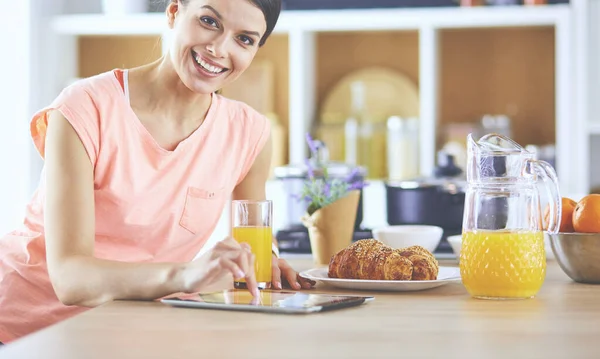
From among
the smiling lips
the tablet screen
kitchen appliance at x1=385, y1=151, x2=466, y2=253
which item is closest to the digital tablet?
the tablet screen

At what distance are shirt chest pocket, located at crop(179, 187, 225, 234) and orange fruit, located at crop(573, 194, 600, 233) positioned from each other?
0.74 m

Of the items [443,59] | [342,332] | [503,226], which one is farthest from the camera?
[443,59]

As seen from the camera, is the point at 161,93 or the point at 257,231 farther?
the point at 161,93

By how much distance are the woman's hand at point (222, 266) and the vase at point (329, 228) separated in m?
0.69

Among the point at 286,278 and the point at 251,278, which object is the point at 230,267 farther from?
the point at 286,278

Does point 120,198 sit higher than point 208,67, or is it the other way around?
point 208,67

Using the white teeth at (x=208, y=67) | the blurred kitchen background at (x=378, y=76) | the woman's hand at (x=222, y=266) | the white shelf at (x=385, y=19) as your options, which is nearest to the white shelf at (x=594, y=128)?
the blurred kitchen background at (x=378, y=76)

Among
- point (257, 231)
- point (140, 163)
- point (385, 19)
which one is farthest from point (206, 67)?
point (385, 19)

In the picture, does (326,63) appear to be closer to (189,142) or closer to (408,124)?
(408,124)

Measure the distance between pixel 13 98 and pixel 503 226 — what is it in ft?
10.7

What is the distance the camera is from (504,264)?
4.39ft

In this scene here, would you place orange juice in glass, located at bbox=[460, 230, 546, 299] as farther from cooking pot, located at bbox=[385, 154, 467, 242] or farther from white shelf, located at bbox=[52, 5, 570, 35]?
white shelf, located at bbox=[52, 5, 570, 35]

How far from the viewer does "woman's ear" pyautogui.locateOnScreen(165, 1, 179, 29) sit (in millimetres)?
1791

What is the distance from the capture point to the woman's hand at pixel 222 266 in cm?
125
